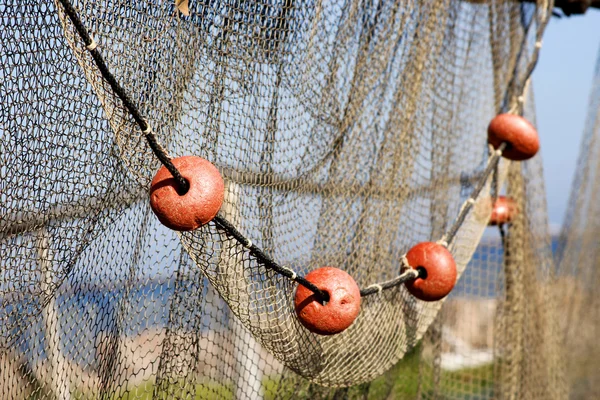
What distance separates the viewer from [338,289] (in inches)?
48.2

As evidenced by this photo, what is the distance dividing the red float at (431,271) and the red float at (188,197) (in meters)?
0.61

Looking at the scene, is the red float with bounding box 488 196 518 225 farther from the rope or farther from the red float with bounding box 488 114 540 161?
the rope

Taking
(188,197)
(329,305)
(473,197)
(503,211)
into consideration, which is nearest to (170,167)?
(188,197)

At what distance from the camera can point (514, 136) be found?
1.82m

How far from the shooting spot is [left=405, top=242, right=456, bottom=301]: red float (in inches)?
57.4

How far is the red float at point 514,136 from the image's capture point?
5.96ft

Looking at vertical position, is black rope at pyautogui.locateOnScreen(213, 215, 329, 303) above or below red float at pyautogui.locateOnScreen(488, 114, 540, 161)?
below

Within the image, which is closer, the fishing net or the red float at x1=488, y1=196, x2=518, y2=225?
the fishing net

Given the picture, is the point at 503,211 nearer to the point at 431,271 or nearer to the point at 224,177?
the point at 431,271

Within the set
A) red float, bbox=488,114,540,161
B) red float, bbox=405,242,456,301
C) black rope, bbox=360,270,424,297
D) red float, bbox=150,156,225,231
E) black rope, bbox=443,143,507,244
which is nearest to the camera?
red float, bbox=150,156,225,231

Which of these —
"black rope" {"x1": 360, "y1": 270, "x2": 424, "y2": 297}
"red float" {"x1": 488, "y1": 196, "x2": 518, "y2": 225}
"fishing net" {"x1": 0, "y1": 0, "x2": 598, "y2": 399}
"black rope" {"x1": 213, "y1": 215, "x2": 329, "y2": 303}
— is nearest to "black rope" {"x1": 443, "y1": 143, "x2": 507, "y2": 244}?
"fishing net" {"x1": 0, "y1": 0, "x2": 598, "y2": 399}

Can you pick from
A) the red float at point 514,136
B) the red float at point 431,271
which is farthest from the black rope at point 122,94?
the red float at point 514,136

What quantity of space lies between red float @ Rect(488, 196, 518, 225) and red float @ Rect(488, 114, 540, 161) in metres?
0.30

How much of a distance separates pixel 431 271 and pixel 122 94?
2.64 feet
